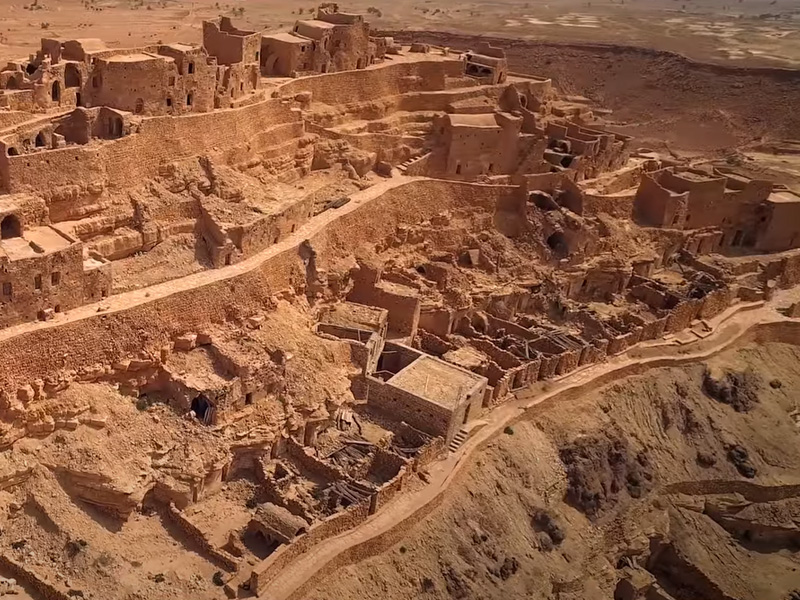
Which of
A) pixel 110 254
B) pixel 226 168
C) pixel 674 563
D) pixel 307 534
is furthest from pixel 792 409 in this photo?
pixel 110 254

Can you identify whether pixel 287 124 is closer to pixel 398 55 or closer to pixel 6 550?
pixel 398 55

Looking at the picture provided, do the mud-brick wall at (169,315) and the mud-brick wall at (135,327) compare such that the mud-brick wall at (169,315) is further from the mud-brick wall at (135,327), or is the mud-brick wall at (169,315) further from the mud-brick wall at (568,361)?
the mud-brick wall at (568,361)

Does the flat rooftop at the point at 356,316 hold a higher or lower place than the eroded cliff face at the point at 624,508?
higher

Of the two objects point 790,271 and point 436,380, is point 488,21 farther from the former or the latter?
point 436,380

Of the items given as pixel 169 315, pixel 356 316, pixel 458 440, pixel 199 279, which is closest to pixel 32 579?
pixel 169 315

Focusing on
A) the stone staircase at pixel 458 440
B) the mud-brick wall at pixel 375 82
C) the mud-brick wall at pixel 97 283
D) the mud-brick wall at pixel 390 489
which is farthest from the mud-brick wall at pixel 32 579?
the mud-brick wall at pixel 375 82

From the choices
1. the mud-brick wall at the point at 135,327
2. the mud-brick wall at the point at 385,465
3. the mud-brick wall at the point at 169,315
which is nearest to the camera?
the mud-brick wall at the point at 135,327

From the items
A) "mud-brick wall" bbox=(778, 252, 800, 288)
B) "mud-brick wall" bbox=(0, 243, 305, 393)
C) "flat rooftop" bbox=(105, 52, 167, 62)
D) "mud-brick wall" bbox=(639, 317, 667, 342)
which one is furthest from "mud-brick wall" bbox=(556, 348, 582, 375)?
"flat rooftop" bbox=(105, 52, 167, 62)
